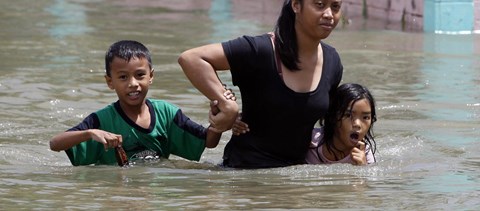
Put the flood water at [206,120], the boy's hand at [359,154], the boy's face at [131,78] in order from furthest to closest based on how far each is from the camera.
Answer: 1. the boy's face at [131,78]
2. the boy's hand at [359,154]
3. the flood water at [206,120]

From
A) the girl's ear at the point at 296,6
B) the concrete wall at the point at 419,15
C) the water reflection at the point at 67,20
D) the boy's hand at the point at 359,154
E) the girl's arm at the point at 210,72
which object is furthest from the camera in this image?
the water reflection at the point at 67,20

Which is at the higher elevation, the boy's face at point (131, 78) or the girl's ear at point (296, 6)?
the girl's ear at point (296, 6)

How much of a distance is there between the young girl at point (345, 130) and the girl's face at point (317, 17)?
41 cm

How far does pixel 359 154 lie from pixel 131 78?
127 centimetres

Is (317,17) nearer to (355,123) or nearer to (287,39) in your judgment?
(287,39)

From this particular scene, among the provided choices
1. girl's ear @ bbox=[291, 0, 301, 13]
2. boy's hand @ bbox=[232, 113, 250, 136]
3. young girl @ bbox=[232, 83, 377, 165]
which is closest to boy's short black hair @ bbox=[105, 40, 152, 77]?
boy's hand @ bbox=[232, 113, 250, 136]

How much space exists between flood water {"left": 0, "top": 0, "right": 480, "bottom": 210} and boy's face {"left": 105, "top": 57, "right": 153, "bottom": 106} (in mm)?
381

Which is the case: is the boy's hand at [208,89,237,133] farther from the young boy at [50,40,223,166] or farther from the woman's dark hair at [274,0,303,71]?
the woman's dark hair at [274,0,303,71]

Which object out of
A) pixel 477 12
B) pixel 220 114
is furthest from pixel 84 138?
pixel 477 12

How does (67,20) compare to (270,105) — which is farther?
(67,20)

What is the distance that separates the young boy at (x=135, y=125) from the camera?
268 inches

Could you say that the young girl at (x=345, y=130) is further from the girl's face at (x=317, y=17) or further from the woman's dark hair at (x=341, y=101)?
the girl's face at (x=317, y=17)

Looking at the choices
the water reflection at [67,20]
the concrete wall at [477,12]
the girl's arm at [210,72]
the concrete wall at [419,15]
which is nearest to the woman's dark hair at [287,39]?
the girl's arm at [210,72]

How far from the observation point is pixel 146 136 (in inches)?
273
